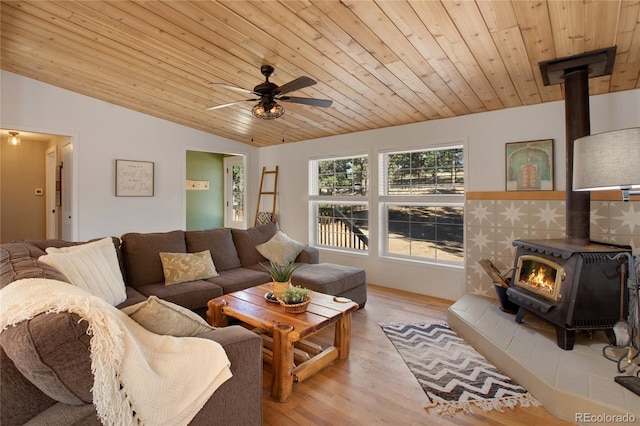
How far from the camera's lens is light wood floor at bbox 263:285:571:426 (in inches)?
74.2

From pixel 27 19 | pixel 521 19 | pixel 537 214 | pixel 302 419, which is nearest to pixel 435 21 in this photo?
pixel 521 19

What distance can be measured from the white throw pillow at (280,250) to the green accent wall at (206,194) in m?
3.67

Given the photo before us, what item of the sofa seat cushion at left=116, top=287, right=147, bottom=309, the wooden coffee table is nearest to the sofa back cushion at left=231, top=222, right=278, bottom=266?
the wooden coffee table

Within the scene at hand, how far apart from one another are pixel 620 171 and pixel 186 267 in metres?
3.49

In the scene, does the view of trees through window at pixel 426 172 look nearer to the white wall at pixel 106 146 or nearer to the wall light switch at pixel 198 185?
the white wall at pixel 106 146

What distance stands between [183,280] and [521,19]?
352 cm

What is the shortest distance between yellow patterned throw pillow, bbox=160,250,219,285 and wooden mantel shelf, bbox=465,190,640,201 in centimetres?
306

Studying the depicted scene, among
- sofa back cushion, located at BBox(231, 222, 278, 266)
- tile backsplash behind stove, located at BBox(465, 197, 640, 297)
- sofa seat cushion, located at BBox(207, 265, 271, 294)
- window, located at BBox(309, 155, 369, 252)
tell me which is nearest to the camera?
tile backsplash behind stove, located at BBox(465, 197, 640, 297)

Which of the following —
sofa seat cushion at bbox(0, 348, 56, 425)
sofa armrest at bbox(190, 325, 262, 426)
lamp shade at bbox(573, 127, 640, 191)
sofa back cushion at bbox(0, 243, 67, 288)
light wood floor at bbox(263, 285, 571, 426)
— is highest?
lamp shade at bbox(573, 127, 640, 191)

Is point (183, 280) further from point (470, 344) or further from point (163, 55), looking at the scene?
point (470, 344)

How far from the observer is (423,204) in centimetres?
439

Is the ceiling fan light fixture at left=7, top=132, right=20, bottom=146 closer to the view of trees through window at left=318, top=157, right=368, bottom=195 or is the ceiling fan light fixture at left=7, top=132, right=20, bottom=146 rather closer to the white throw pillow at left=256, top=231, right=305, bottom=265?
the white throw pillow at left=256, top=231, right=305, bottom=265

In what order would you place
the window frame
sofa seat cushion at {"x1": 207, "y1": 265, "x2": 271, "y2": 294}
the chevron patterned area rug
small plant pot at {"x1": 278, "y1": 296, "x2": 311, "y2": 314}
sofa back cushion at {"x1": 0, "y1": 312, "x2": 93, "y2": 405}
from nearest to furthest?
sofa back cushion at {"x1": 0, "y1": 312, "x2": 93, "y2": 405} → the chevron patterned area rug → small plant pot at {"x1": 278, "y1": 296, "x2": 311, "y2": 314} → sofa seat cushion at {"x1": 207, "y1": 265, "x2": 271, "y2": 294} → the window frame

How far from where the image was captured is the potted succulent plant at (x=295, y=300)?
7.73 feet
